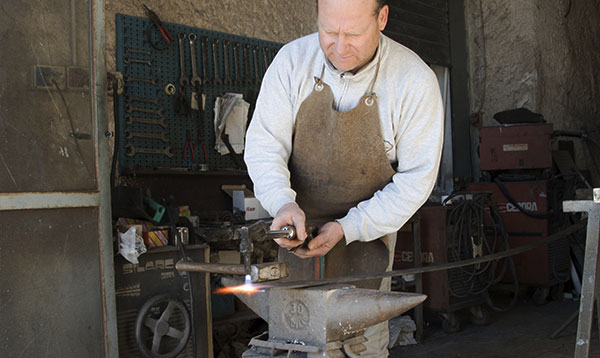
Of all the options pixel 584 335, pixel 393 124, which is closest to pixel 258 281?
pixel 393 124

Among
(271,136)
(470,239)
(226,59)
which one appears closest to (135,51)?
(226,59)

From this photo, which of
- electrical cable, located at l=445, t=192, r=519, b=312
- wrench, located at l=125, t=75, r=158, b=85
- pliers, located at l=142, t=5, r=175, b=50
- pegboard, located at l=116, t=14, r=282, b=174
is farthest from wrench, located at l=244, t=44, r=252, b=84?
electrical cable, located at l=445, t=192, r=519, b=312

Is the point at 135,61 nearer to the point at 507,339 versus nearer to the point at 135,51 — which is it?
the point at 135,51

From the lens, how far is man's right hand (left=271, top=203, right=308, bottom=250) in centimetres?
141

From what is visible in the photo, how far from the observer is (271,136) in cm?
168

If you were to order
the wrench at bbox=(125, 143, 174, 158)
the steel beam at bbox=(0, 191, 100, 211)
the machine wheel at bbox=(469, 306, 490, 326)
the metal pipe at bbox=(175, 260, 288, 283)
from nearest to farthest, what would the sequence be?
the metal pipe at bbox=(175, 260, 288, 283) < the steel beam at bbox=(0, 191, 100, 211) < the wrench at bbox=(125, 143, 174, 158) < the machine wheel at bbox=(469, 306, 490, 326)

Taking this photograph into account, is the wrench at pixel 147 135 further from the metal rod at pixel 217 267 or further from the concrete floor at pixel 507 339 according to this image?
the metal rod at pixel 217 267

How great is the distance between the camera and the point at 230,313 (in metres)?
3.28

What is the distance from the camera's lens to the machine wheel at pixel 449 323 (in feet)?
13.0

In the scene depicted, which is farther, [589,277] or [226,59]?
[226,59]

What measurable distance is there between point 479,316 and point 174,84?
108 inches

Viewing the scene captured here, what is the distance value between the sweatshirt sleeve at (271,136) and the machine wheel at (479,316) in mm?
2965

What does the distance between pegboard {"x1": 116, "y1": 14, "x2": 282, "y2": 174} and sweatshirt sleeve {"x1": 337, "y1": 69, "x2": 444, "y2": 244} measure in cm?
198

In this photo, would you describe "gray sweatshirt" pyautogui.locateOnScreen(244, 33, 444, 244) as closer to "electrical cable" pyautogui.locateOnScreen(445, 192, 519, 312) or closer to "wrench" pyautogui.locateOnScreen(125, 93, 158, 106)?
"wrench" pyautogui.locateOnScreen(125, 93, 158, 106)
